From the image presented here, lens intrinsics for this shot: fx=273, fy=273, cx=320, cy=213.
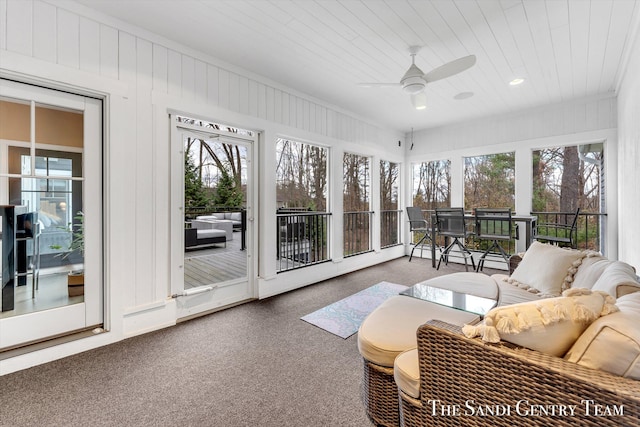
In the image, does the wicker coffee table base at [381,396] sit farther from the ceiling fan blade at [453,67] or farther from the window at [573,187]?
the window at [573,187]

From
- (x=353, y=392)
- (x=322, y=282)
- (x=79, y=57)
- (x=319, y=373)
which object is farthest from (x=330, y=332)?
(x=79, y=57)

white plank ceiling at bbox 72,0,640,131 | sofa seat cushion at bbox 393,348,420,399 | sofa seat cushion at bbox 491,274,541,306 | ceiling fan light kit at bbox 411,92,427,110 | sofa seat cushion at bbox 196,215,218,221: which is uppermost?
white plank ceiling at bbox 72,0,640,131

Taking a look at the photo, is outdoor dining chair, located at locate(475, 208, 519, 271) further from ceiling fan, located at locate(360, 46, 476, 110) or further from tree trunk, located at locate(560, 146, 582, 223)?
ceiling fan, located at locate(360, 46, 476, 110)

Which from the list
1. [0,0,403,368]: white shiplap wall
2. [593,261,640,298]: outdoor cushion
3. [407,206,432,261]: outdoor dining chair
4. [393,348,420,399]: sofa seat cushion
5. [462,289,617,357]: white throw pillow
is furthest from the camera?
[407,206,432,261]: outdoor dining chair

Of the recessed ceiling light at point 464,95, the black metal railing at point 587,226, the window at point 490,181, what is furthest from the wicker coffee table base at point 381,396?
the window at point 490,181

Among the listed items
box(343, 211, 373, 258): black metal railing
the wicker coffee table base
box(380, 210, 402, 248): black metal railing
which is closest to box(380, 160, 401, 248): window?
box(380, 210, 402, 248): black metal railing

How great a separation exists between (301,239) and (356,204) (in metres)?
1.42

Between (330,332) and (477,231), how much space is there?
3.22 meters

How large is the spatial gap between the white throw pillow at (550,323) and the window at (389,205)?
4480mm

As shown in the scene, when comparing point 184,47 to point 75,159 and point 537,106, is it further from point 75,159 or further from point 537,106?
point 537,106

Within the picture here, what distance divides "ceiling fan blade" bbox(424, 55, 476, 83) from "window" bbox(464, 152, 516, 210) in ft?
10.2

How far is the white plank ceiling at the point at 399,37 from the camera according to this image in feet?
7.00

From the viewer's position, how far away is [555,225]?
4.13 metres

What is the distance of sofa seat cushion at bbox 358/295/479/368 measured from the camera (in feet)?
4.55
